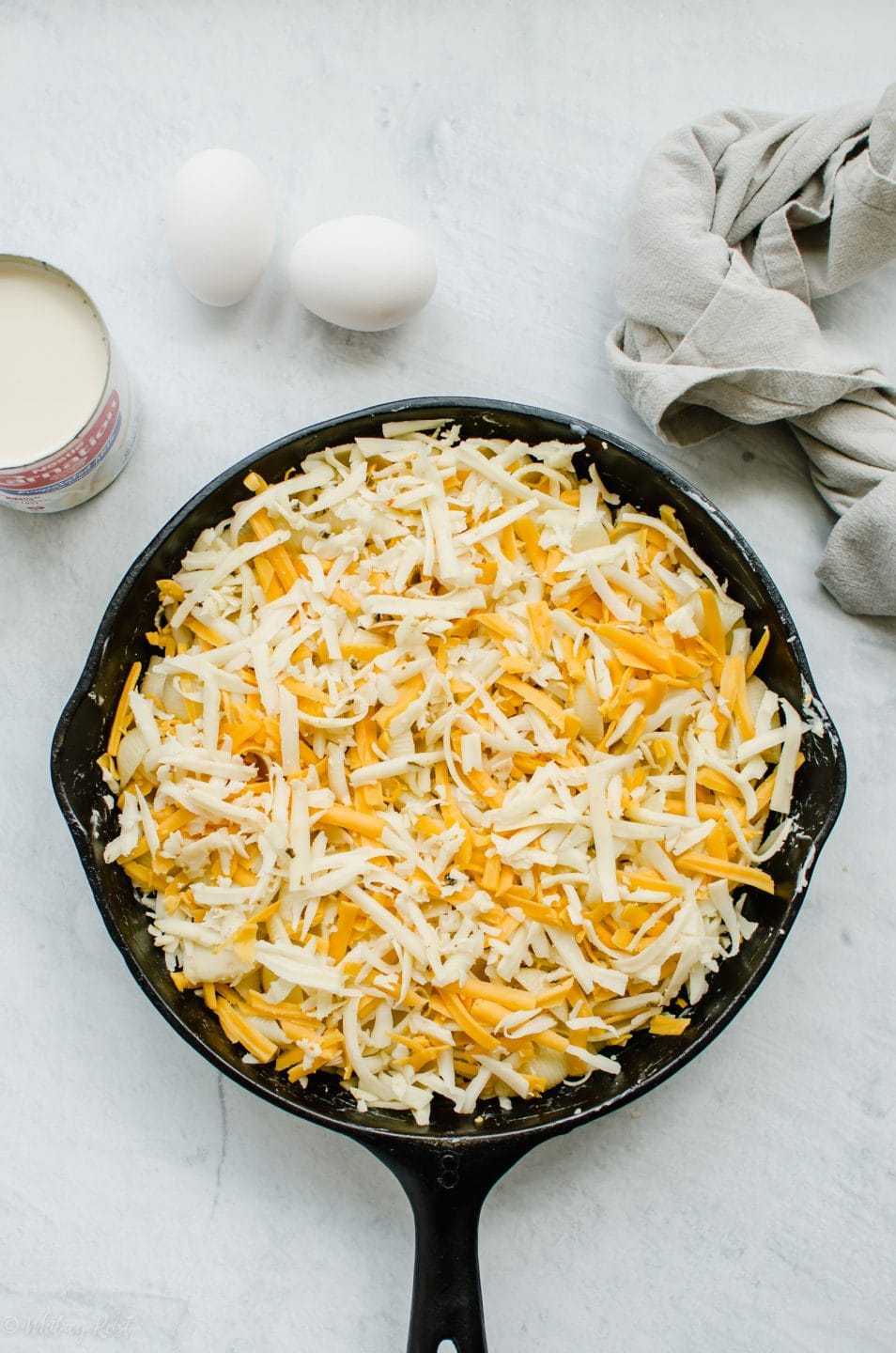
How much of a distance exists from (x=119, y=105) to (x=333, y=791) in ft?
3.03

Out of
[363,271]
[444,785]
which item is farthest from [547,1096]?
[363,271]

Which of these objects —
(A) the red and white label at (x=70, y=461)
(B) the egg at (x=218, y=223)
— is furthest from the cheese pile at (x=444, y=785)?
(B) the egg at (x=218, y=223)

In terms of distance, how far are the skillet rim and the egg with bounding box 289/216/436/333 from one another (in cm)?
15

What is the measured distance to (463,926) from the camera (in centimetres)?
104

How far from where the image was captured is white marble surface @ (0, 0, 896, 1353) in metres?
1.24

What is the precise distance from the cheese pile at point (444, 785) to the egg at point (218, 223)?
0.90 ft

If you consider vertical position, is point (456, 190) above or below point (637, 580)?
above

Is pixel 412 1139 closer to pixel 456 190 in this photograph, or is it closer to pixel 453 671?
pixel 453 671

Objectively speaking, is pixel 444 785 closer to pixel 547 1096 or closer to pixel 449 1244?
pixel 547 1096

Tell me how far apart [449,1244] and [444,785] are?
0.47 meters

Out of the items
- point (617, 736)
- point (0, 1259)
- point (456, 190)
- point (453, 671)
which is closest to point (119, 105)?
point (456, 190)

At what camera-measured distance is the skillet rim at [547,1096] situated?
104cm

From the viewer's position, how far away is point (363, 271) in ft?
3.84

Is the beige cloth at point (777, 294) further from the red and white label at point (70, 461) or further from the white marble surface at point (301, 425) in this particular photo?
the red and white label at point (70, 461)
